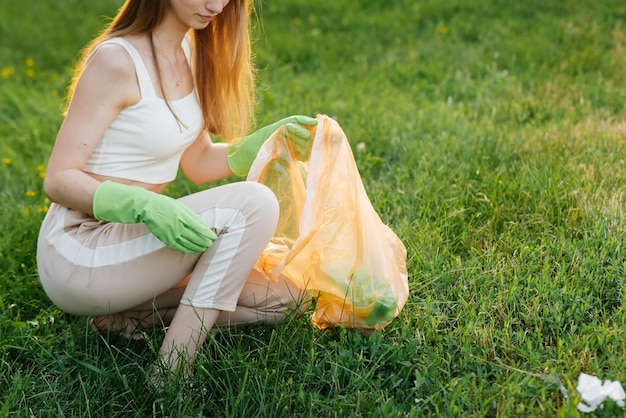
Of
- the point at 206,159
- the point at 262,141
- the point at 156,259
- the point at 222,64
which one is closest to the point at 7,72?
the point at 206,159

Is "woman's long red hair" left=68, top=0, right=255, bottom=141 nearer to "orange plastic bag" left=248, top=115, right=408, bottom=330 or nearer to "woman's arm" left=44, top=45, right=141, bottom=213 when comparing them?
"woman's arm" left=44, top=45, right=141, bottom=213

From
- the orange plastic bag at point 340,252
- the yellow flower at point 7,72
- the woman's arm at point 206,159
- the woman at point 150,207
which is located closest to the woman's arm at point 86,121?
the woman at point 150,207

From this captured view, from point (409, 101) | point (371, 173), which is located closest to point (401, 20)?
point (409, 101)

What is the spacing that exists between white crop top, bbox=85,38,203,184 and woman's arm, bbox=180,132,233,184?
236 mm

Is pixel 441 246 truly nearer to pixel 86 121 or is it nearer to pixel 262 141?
pixel 262 141

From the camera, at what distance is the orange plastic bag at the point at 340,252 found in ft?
7.32

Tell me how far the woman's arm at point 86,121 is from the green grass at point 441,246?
1.51 feet

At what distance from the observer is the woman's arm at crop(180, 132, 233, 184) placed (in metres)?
2.58

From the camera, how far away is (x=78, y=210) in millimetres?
2230

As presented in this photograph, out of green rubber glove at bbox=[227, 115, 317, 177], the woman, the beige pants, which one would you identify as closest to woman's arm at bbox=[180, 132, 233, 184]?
green rubber glove at bbox=[227, 115, 317, 177]

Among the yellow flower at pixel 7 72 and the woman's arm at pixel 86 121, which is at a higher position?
the woman's arm at pixel 86 121

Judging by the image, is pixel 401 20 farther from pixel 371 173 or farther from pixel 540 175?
pixel 540 175

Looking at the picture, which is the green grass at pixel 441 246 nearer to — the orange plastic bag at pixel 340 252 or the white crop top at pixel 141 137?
the orange plastic bag at pixel 340 252

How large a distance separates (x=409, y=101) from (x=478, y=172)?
1.18 m
